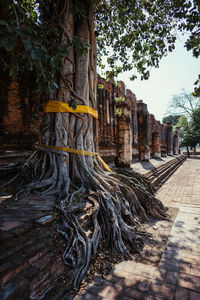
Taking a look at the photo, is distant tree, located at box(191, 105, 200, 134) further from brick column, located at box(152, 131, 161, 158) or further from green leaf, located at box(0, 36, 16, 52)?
green leaf, located at box(0, 36, 16, 52)

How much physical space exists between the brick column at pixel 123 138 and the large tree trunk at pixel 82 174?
4.19 meters

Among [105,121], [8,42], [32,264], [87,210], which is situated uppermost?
[105,121]

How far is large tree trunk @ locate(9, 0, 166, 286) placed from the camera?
2.45 m

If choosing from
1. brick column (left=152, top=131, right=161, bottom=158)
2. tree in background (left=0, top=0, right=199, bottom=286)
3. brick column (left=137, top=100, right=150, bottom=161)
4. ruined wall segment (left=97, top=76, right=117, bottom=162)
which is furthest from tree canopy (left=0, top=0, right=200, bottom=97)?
brick column (left=152, top=131, right=161, bottom=158)

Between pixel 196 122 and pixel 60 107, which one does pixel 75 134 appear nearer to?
pixel 60 107

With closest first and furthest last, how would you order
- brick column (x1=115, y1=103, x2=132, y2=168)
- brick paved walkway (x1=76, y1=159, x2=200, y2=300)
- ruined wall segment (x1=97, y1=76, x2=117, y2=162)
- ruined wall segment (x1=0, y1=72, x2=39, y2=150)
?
brick paved walkway (x1=76, y1=159, x2=200, y2=300) < ruined wall segment (x1=0, y1=72, x2=39, y2=150) < ruined wall segment (x1=97, y1=76, x2=117, y2=162) < brick column (x1=115, y1=103, x2=132, y2=168)

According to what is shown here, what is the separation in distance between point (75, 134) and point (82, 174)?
0.79 m

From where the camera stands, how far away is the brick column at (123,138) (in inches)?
325

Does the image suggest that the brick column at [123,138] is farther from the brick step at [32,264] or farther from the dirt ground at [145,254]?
the brick step at [32,264]

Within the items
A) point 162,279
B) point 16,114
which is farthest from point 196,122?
point 162,279

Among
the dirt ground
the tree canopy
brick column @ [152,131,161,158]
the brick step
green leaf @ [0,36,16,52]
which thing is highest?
the tree canopy

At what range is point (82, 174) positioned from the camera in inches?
128

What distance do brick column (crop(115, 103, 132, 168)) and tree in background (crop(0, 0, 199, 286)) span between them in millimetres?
3517

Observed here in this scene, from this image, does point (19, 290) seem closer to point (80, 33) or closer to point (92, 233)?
point (92, 233)
